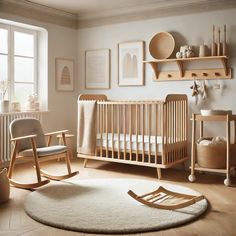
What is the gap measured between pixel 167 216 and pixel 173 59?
2286 mm

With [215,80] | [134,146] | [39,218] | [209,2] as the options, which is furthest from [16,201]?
[209,2]

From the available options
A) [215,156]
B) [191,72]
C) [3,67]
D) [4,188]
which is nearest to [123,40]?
[191,72]

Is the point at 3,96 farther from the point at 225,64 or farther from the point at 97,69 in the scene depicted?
the point at 225,64

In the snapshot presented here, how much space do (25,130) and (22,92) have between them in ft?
4.21

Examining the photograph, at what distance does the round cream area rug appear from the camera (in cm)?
253

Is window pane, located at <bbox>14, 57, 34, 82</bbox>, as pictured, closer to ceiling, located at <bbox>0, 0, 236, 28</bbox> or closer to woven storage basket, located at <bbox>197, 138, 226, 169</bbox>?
ceiling, located at <bbox>0, 0, 236, 28</bbox>

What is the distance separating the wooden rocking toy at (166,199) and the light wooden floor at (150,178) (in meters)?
0.18

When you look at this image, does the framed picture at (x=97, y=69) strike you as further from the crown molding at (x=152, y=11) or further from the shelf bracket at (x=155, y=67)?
the shelf bracket at (x=155, y=67)

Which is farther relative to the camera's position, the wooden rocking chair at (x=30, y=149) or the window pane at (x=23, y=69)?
the window pane at (x=23, y=69)

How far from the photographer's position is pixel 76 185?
3609 millimetres

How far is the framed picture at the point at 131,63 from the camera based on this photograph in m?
4.93

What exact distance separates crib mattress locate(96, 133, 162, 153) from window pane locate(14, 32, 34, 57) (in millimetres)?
1589

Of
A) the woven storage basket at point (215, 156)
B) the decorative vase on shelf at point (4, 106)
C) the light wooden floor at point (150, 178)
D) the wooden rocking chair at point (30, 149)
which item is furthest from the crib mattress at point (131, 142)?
the decorative vase on shelf at point (4, 106)

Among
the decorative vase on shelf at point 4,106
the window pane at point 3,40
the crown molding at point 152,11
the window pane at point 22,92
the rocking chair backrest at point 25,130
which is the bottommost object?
the rocking chair backrest at point 25,130
